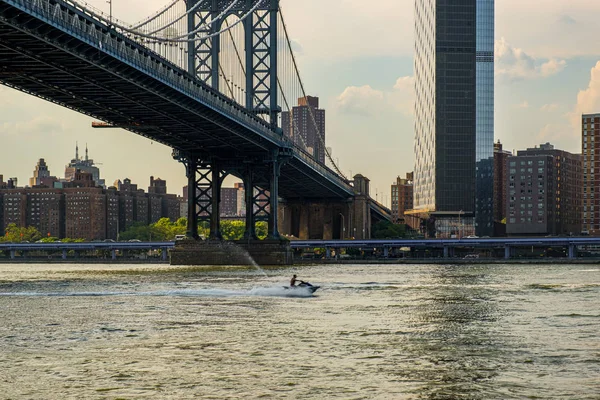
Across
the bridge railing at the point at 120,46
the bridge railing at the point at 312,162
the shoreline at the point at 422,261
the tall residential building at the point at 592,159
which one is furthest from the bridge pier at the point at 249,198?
the tall residential building at the point at 592,159

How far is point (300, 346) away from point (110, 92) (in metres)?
41.2

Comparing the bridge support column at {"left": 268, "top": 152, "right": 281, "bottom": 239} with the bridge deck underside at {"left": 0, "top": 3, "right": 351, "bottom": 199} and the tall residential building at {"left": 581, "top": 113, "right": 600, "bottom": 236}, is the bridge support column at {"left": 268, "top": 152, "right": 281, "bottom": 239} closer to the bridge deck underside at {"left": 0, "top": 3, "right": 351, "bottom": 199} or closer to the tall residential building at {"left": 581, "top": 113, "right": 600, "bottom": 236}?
the bridge deck underside at {"left": 0, "top": 3, "right": 351, "bottom": 199}

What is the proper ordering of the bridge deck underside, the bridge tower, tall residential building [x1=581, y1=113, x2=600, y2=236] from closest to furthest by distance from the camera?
the bridge deck underside
the bridge tower
tall residential building [x1=581, y1=113, x2=600, y2=236]

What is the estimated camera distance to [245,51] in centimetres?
10706

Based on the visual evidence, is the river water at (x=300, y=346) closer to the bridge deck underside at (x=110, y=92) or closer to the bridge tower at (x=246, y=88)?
the bridge deck underside at (x=110, y=92)

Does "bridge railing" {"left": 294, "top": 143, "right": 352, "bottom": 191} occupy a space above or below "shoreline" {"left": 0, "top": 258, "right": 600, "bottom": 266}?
above

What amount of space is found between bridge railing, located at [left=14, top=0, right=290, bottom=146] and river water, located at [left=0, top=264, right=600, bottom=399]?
14.0 m

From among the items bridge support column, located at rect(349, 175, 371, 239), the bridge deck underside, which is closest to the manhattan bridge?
the bridge deck underside

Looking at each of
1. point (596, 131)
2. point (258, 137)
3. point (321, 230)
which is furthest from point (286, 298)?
point (596, 131)

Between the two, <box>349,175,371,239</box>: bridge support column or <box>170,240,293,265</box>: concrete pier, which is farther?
<box>349,175,371,239</box>: bridge support column

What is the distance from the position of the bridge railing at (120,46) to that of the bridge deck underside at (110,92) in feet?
1.50

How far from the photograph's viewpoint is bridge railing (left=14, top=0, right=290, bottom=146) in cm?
5319

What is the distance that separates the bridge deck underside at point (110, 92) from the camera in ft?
183

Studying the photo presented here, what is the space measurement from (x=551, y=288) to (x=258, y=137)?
4478 centimetres
